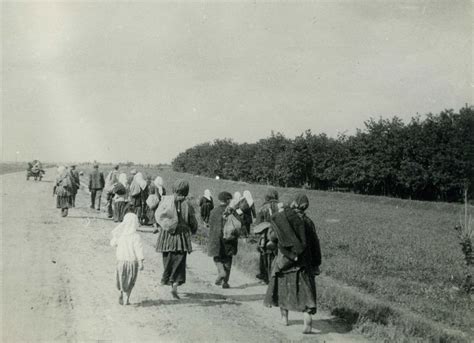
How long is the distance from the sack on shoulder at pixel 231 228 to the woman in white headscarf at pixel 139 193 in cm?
802

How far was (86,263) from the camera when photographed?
10.6 metres

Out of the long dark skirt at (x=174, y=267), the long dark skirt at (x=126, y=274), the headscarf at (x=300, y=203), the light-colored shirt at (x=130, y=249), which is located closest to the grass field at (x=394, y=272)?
the headscarf at (x=300, y=203)

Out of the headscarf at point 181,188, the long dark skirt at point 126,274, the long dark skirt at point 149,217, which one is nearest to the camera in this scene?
the long dark skirt at point 126,274

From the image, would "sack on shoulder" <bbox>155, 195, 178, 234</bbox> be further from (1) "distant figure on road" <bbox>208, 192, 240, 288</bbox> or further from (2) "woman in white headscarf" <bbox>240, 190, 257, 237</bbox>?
(2) "woman in white headscarf" <bbox>240, 190, 257, 237</bbox>

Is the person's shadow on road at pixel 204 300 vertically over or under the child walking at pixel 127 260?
under

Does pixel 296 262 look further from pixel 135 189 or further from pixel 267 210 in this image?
pixel 135 189

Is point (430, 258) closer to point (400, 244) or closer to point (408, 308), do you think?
point (400, 244)

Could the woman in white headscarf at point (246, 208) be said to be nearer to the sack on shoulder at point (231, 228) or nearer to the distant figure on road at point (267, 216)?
the distant figure on road at point (267, 216)

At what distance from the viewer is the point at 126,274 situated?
7637mm

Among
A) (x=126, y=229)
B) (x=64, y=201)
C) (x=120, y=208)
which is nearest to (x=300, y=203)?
(x=126, y=229)

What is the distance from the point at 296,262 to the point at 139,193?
11.0 m

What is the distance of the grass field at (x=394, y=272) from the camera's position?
8023mm

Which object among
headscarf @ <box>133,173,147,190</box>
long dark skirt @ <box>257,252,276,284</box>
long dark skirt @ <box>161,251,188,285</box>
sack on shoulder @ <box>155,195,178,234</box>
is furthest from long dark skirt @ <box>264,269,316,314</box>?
headscarf @ <box>133,173,147,190</box>

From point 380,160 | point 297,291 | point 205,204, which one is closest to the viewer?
point 297,291
